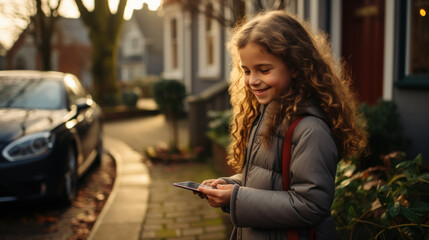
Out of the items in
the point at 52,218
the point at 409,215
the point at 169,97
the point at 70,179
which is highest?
the point at 169,97

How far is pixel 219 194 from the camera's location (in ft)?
5.82

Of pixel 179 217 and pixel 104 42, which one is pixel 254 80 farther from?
pixel 104 42

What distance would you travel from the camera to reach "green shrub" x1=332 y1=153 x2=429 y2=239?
2.23 m

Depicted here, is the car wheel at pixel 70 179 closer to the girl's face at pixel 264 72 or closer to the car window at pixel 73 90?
the car window at pixel 73 90

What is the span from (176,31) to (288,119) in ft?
55.0

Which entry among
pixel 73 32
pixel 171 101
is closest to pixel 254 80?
pixel 171 101

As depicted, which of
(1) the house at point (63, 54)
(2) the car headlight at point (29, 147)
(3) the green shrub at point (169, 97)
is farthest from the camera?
(1) the house at point (63, 54)

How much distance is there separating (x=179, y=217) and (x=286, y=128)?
3143mm

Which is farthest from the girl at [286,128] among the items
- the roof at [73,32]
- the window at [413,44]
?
the roof at [73,32]

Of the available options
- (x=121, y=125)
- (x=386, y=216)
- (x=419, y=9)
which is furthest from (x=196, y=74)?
(x=386, y=216)

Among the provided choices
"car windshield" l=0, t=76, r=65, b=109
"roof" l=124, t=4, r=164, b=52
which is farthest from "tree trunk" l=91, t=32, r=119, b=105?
"roof" l=124, t=4, r=164, b=52

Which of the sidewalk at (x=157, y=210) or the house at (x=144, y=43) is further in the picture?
the house at (x=144, y=43)

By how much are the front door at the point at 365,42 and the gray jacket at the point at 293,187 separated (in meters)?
4.87

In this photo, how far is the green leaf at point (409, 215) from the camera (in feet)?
6.97
